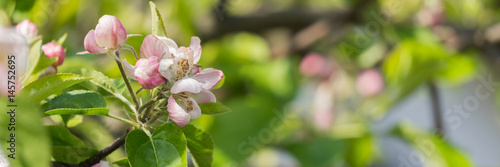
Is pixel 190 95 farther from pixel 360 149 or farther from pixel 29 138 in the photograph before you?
pixel 360 149

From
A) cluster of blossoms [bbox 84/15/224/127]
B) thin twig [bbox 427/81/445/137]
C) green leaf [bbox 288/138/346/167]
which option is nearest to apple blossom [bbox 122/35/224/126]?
cluster of blossoms [bbox 84/15/224/127]

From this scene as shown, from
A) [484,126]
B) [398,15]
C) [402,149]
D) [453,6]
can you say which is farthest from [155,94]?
[484,126]

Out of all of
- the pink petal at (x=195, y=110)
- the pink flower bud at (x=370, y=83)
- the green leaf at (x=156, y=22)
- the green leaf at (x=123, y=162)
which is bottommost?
the green leaf at (x=123, y=162)

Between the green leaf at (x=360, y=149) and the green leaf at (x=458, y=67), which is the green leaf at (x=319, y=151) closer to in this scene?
the green leaf at (x=360, y=149)

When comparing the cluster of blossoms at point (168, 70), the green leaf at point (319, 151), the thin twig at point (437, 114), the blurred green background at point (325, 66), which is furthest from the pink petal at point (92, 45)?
the thin twig at point (437, 114)

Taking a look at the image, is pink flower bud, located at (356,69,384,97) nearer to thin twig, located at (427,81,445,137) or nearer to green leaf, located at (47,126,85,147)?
thin twig, located at (427,81,445,137)

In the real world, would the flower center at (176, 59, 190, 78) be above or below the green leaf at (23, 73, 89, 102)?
above
